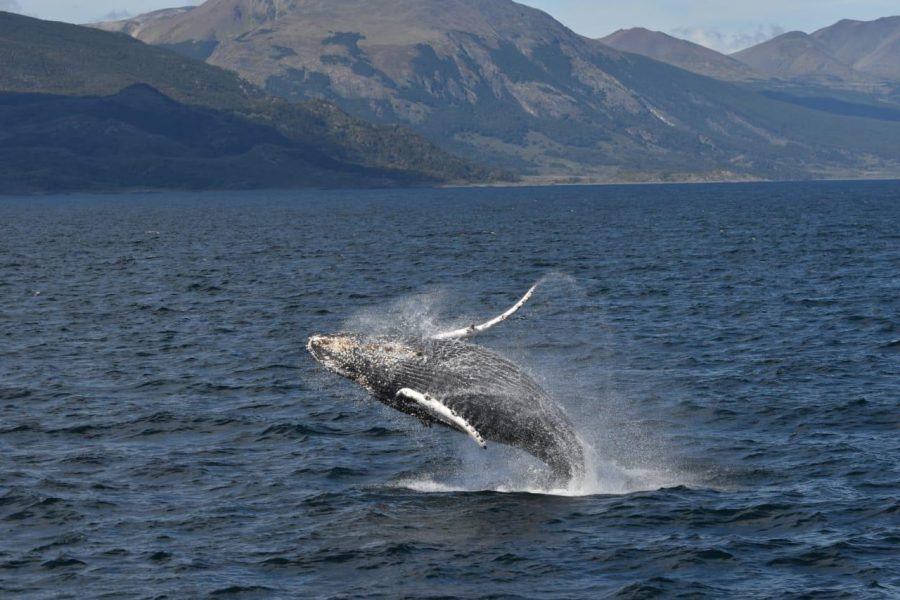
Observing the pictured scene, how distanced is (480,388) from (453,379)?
571 mm

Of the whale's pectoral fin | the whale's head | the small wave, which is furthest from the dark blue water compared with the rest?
the whale's head

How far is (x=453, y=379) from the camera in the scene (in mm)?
22781

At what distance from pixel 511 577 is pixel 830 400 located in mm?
17104

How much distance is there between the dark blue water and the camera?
21703mm

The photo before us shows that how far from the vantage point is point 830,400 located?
3462 cm

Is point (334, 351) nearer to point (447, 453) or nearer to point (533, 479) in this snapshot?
point (533, 479)

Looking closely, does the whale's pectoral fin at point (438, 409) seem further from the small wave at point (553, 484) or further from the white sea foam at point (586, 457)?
the small wave at point (553, 484)

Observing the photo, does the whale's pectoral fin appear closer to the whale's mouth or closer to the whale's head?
the whale's head

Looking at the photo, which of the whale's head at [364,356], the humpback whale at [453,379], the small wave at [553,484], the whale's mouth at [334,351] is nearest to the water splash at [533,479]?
the small wave at [553,484]

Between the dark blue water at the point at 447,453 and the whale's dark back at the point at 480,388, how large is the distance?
2195 millimetres

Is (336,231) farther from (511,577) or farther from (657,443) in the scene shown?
(511,577)

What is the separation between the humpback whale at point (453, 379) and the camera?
2283 centimetres

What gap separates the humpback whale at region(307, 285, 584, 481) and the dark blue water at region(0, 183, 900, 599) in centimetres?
231

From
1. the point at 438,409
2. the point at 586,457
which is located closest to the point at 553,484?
the point at 586,457
